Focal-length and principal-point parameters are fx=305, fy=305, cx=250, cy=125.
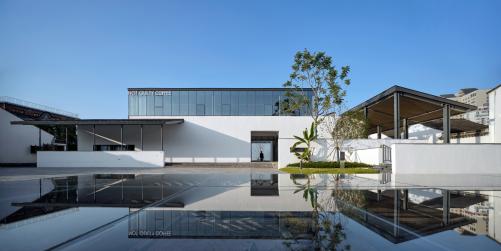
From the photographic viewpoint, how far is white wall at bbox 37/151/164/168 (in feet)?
90.0

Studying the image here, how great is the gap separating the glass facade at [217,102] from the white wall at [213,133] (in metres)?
2.03

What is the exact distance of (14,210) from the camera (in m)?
5.89

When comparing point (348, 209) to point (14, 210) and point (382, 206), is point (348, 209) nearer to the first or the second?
point (382, 206)

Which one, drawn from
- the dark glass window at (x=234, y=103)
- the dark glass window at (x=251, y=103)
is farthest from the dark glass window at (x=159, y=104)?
the dark glass window at (x=251, y=103)

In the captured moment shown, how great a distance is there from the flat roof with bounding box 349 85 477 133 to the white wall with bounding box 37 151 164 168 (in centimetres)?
1878

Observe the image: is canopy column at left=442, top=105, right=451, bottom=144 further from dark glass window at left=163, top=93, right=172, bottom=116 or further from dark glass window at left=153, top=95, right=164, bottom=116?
dark glass window at left=153, top=95, right=164, bottom=116

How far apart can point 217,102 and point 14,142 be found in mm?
23026

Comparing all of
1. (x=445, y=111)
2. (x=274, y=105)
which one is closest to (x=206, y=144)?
(x=274, y=105)

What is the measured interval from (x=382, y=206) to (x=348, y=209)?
0.89 metres

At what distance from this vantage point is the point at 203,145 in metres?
31.4

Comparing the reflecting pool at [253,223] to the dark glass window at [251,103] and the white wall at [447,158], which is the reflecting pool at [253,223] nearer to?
the white wall at [447,158]

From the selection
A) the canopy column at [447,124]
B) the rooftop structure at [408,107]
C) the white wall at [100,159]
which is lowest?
the white wall at [100,159]

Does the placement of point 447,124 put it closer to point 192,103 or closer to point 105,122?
point 192,103

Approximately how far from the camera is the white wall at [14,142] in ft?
109
